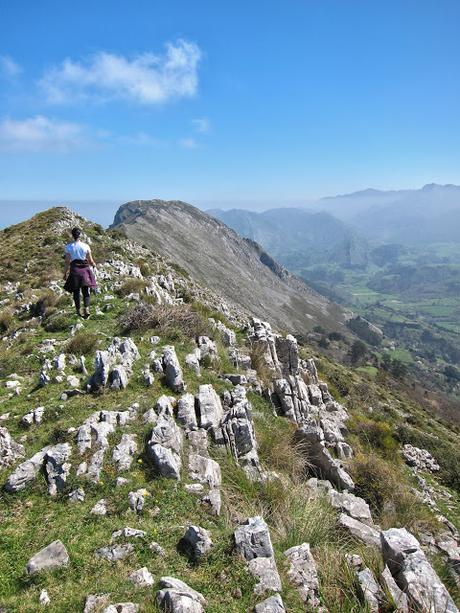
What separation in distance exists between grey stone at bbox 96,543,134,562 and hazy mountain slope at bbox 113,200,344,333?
105 m

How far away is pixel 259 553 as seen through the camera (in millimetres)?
5953

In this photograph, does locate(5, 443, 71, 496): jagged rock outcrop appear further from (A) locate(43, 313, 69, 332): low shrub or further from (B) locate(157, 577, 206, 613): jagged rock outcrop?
(A) locate(43, 313, 69, 332): low shrub

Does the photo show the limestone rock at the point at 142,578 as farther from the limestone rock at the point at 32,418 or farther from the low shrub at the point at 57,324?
the low shrub at the point at 57,324

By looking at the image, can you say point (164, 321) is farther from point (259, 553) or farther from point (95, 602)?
point (95, 602)

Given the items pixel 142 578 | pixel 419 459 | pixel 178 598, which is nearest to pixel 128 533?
pixel 142 578

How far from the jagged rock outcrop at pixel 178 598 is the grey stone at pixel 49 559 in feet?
5.02

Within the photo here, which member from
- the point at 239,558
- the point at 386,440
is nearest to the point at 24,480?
the point at 239,558

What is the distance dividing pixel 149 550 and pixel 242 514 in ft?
6.54

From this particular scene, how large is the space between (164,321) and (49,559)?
951 cm

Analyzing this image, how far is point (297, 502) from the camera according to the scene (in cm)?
788

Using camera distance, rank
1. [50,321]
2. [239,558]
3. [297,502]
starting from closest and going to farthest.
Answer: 1. [239,558]
2. [297,502]
3. [50,321]

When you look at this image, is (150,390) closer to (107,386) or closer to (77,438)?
(107,386)

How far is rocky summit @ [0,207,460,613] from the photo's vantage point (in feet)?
18.1

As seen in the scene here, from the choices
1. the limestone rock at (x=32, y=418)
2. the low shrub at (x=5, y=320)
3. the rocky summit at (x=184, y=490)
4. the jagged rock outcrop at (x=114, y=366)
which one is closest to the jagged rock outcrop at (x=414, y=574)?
the rocky summit at (x=184, y=490)
